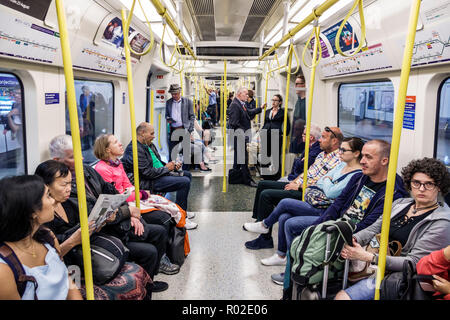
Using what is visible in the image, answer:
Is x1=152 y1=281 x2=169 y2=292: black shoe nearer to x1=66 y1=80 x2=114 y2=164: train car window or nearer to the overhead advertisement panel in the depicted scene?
x1=66 y1=80 x2=114 y2=164: train car window

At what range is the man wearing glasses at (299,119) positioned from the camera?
5.76 meters

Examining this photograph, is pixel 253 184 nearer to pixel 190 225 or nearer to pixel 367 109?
pixel 190 225

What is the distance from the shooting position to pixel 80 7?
9.43 feet

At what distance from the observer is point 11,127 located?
2742 millimetres

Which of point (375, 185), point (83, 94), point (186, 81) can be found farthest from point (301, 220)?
point (186, 81)

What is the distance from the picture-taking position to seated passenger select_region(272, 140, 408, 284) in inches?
92.9

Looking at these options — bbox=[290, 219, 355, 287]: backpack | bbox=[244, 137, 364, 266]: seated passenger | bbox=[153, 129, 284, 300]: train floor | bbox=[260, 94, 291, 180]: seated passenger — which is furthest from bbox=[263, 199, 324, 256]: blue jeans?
bbox=[260, 94, 291, 180]: seated passenger

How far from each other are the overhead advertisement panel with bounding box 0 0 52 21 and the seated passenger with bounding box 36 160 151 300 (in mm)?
1000

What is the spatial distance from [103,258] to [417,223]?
1.91m

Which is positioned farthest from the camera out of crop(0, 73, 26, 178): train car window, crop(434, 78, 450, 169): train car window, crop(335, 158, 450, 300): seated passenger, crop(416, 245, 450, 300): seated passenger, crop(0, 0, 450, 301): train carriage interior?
crop(434, 78, 450, 169): train car window

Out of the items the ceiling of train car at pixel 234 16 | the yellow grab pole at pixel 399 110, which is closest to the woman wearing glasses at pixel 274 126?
the ceiling of train car at pixel 234 16

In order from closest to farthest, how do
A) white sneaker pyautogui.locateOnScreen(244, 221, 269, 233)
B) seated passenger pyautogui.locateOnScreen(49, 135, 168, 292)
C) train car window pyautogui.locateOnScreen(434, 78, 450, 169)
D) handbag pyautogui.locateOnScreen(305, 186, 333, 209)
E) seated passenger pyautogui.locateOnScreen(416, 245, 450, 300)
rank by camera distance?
seated passenger pyautogui.locateOnScreen(416, 245, 450, 300), seated passenger pyautogui.locateOnScreen(49, 135, 168, 292), train car window pyautogui.locateOnScreen(434, 78, 450, 169), handbag pyautogui.locateOnScreen(305, 186, 333, 209), white sneaker pyautogui.locateOnScreen(244, 221, 269, 233)

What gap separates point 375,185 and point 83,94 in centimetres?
345
